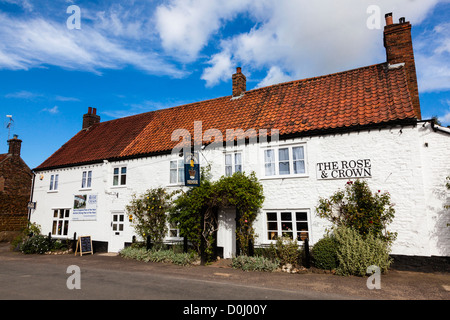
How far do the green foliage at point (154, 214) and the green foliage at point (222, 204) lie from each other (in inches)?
81.1

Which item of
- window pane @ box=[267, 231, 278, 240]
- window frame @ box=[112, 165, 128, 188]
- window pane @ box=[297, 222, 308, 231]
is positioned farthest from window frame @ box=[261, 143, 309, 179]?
window frame @ box=[112, 165, 128, 188]

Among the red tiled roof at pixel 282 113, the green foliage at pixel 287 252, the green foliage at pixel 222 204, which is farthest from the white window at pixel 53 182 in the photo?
the green foliage at pixel 287 252

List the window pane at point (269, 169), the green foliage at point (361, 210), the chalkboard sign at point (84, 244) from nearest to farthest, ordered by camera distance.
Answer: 1. the green foliage at point (361, 210)
2. the window pane at point (269, 169)
3. the chalkboard sign at point (84, 244)

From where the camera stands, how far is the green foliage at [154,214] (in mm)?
14234

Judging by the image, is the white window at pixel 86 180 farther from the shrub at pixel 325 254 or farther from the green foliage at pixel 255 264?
the shrub at pixel 325 254

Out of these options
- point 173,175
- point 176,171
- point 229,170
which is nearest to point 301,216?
point 229,170

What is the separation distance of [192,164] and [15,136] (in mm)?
20967

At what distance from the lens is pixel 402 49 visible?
13141mm

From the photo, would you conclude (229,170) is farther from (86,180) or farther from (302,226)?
(86,180)

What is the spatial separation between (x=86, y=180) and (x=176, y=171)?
676 centimetres

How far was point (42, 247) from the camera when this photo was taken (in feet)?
54.1
